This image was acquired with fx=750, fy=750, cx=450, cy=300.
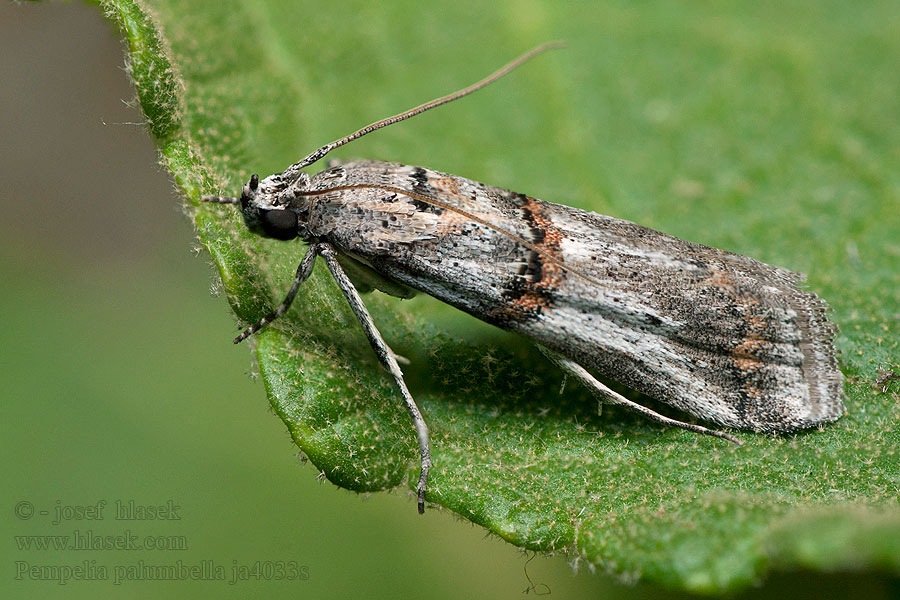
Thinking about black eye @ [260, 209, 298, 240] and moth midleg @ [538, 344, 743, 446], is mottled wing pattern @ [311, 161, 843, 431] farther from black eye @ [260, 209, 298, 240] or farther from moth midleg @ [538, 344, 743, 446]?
black eye @ [260, 209, 298, 240]

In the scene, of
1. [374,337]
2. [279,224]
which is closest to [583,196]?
[374,337]

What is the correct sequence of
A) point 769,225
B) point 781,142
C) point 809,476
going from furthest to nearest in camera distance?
1. point 781,142
2. point 769,225
3. point 809,476

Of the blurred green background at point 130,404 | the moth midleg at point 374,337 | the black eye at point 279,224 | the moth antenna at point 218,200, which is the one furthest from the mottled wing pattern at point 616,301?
the blurred green background at point 130,404

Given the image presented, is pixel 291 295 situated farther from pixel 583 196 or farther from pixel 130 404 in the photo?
pixel 130 404

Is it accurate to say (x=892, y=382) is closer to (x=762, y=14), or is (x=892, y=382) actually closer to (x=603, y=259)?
(x=603, y=259)

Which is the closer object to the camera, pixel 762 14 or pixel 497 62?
pixel 497 62

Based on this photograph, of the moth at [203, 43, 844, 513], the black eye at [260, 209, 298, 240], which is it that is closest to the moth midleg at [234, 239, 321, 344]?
the moth at [203, 43, 844, 513]

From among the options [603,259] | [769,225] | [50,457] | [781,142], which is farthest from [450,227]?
[50,457]
